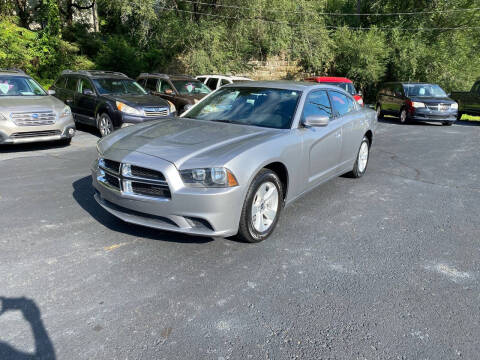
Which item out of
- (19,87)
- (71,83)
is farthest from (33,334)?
(71,83)

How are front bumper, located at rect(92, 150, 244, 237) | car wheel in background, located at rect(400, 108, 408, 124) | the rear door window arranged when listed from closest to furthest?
front bumper, located at rect(92, 150, 244, 237) → the rear door window → car wheel in background, located at rect(400, 108, 408, 124)

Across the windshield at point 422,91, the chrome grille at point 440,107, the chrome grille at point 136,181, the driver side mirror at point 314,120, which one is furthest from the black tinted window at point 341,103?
the windshield at point 422,91

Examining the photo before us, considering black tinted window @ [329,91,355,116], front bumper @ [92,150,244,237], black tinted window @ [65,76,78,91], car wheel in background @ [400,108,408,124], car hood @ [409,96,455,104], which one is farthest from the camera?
car wheel in background @ [400,108,408,124]

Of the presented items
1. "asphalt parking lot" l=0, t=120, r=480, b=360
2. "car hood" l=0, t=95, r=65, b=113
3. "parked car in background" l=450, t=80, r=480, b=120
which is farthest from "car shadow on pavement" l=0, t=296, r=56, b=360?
"parked car in background" l=450, t=80, r=480, b=120

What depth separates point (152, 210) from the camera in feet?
11.7

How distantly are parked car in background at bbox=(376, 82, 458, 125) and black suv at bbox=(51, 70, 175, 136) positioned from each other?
31.2 feet

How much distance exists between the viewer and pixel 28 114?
Result: 25.7 feet

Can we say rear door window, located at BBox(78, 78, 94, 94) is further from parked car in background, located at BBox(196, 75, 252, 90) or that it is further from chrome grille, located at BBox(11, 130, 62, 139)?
parked car in background, located at BBox(196, 75, 252, 90)

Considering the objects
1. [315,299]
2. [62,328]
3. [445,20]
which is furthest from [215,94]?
[445,20]

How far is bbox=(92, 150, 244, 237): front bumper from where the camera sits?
11.3ft

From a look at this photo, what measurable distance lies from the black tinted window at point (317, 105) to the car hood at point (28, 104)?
584 cm

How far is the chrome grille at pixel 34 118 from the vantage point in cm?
770

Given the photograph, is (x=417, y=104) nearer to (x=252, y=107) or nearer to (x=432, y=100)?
(x=432, y=100)

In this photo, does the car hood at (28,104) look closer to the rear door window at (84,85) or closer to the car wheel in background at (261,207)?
the rear door window at (84,85)
